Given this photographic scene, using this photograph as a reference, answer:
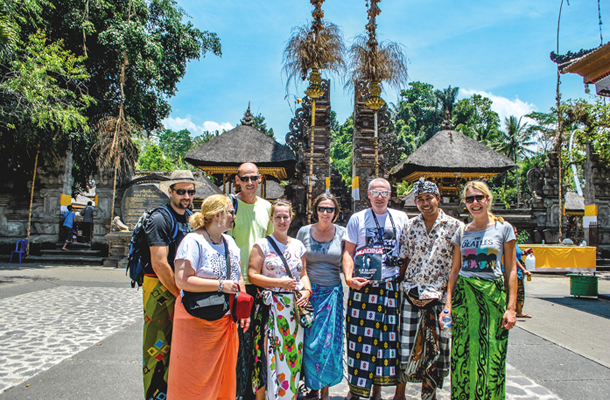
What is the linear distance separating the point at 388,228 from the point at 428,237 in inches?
13.7

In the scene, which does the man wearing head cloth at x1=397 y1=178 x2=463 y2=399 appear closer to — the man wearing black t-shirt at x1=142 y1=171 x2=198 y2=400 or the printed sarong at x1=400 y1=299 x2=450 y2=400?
the printed sarong at x1=400 y1=299 x2=450 y2=400

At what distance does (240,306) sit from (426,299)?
4.91 ft

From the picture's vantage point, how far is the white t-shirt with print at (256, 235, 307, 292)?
297 centimetres

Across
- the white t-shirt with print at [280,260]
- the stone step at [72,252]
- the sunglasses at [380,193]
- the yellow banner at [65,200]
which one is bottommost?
the stone step at [72,252]

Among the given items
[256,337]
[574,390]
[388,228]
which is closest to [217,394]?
[256,337]

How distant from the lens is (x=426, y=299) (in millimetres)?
3000

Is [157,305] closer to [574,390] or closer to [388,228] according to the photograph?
[388,228]

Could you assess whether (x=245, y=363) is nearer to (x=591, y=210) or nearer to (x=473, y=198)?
(x=473, y=198)

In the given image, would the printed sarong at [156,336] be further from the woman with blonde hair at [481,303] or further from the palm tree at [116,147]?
the palm tree at [116,147]

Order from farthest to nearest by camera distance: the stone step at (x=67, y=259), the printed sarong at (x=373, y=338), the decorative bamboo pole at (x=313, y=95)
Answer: the stone step at (x=67, y=259) → the decorative bamboo pole at (x=313, y=95) → the printed sarong at (x=373, y=338)

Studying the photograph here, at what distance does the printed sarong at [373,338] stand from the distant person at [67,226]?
44.3 ft

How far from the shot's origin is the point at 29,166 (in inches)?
547

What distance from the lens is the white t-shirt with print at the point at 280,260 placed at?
2975 millimetres

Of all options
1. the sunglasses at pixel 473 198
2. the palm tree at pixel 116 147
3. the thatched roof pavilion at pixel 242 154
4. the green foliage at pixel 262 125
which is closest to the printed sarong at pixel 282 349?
the sunglasses at pixel 473 198
